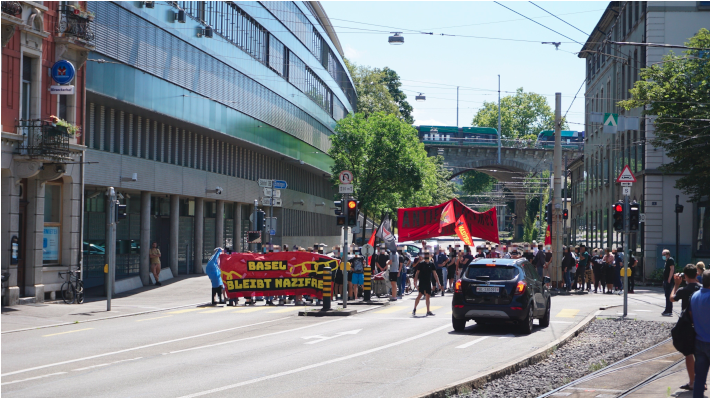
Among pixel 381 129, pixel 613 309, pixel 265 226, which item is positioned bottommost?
pixel 613 309

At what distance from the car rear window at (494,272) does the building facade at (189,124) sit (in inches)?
532

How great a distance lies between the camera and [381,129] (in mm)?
53844

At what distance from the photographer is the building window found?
24.1m

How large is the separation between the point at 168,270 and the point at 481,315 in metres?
20.9

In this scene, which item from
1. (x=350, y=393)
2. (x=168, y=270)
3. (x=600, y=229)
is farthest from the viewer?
(x=600, y=229)

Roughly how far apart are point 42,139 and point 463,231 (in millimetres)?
15734

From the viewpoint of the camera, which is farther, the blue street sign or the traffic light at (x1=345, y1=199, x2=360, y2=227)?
the blue street sign

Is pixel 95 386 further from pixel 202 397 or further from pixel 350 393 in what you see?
pixel 350 393

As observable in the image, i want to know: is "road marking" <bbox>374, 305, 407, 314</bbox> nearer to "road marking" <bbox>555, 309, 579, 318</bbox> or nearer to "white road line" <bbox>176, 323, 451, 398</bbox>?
"road marking" <bbox>555, 309, 579, 318</bbox>

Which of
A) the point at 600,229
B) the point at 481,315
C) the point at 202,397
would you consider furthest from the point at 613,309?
the point at 600,229

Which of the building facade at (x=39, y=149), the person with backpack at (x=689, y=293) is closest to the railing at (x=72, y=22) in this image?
the building facade at (x=39, y=149)

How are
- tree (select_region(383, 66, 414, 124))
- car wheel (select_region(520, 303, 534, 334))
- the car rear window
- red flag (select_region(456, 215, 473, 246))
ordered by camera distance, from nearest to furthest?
car wheel (select_region(520, 303, 534, 334)) < the car rear window < red flag (select_region(456, 215, 473, 246)) < tree (select_region(383, 66, 414, 124))

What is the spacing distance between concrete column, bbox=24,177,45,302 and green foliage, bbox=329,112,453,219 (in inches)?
1248

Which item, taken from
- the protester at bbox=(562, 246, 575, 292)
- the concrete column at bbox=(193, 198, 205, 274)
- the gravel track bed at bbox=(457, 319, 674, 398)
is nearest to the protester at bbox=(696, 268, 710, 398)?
the gravel track bed at bbox=(457, 319, 674, 398)
